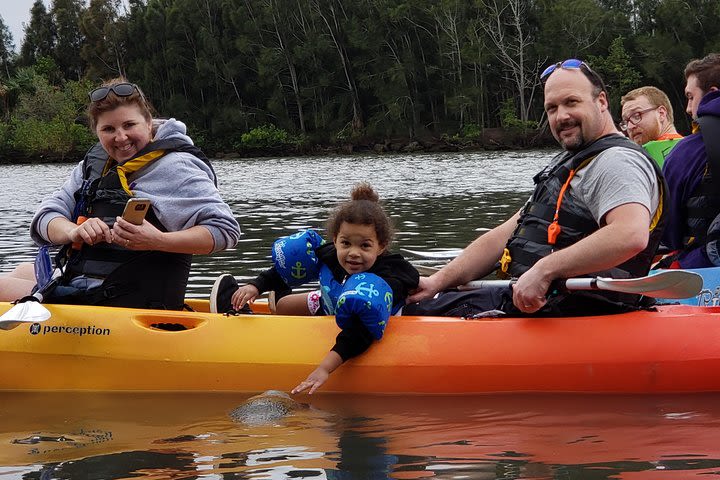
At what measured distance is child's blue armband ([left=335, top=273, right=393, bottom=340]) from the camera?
4.01 metres

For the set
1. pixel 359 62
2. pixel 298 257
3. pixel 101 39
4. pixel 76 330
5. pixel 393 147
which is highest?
pixel 101 39

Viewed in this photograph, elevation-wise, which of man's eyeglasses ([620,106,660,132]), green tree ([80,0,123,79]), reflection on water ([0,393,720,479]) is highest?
green tree ([80,0,123,79])

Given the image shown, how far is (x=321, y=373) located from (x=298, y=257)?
56cm

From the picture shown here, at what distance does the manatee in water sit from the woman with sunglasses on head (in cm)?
67

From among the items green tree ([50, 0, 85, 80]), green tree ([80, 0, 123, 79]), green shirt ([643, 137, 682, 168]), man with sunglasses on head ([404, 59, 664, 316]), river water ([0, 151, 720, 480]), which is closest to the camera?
river water ([0, 151, 720, 480])

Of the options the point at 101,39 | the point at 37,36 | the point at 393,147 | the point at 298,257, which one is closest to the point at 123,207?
the point at 298,257

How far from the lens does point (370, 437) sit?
12.3 feet

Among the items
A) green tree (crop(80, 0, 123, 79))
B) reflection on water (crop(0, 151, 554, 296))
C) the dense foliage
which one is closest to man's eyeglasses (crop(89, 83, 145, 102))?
reflection on water (crop(0, 151, 554, 296))

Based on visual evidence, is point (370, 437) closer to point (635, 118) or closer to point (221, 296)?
point (221, 296)

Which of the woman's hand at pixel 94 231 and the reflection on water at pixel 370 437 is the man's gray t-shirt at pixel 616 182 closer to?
the reflection on water at pixel 370 437

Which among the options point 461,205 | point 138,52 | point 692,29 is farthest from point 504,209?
point 138,52

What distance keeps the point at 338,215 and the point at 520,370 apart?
0.95 meters

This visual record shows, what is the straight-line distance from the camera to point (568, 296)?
13.7ft

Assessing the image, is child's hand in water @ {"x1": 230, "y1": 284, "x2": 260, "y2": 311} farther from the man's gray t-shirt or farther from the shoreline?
the shoreline
